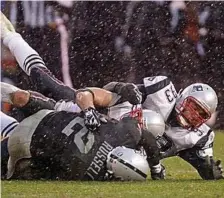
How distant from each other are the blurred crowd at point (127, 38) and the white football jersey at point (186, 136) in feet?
11.1

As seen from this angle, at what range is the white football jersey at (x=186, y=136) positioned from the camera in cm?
428

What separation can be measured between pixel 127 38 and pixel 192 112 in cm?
366

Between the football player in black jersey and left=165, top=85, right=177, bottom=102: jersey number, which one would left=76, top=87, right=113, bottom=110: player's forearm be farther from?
left=165, top=85, right=177, bottom=102: jersey number

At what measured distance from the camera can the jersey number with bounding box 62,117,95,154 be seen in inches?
154

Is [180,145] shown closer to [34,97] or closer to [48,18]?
[34,97]

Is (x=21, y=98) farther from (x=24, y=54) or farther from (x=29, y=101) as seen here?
(x=24, y=54)

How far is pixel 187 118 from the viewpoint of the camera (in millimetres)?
4277

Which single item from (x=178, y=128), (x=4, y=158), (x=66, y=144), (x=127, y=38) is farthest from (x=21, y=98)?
(x=127, y=38)

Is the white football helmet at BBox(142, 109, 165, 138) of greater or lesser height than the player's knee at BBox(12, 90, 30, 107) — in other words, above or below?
below

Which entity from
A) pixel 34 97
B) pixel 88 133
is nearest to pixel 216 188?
pixel 88 133

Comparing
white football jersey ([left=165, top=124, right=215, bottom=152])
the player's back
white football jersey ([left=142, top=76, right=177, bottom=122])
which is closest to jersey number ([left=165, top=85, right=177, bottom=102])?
white football jersey ([left=142, top=76, right=177, bottom=122])

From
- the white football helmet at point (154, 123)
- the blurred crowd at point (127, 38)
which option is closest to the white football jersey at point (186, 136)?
the white football helmet at point (154, 123)

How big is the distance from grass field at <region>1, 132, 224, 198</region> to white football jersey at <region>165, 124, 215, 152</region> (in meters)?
0.18

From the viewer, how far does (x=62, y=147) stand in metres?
3.95
